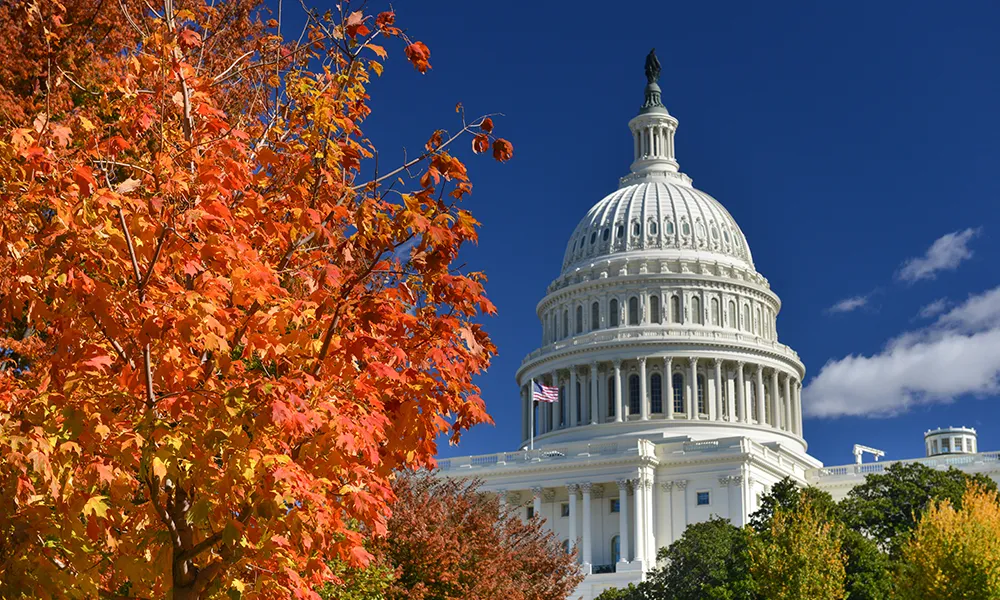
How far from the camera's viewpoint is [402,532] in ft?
114

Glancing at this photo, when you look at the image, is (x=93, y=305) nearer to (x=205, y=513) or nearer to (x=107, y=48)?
(x=205, y=513)

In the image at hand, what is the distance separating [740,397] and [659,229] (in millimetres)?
22130

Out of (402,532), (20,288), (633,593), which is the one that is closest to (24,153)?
(20,288)

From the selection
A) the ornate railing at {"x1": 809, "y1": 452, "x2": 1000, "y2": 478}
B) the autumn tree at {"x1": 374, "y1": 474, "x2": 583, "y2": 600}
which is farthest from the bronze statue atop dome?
the autumn tree at {"x1": 374, "y1": 474, "x2": 583, "y2": 600}

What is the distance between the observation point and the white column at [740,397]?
13250 cm

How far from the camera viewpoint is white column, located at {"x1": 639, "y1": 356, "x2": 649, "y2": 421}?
129887 mm

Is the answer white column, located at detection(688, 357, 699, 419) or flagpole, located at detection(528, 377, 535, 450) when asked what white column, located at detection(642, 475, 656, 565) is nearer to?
white column, located at detection(688, 357, 699, 419)

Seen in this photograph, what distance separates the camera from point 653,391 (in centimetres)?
13400

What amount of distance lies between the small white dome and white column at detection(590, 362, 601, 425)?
14777 millimetres

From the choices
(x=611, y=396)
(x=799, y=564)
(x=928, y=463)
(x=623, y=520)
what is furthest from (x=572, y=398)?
(x=799, y=564)

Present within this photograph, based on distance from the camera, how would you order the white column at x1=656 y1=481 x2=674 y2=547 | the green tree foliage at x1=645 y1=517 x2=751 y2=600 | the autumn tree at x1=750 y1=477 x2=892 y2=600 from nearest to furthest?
the autumn tree at x1=750 y1=477 x2=892 y2=600
the green tree foliage at x1=645 y1=517 x2=751 y2=600
the white column at x1=656 y1=481 x2=674 y2=547

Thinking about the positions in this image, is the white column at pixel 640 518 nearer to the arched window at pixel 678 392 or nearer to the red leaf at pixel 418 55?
the arched window at pixel 678 392

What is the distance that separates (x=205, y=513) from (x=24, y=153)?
3885mm

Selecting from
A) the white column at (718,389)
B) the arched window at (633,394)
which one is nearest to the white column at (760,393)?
the white column at (718,389)
